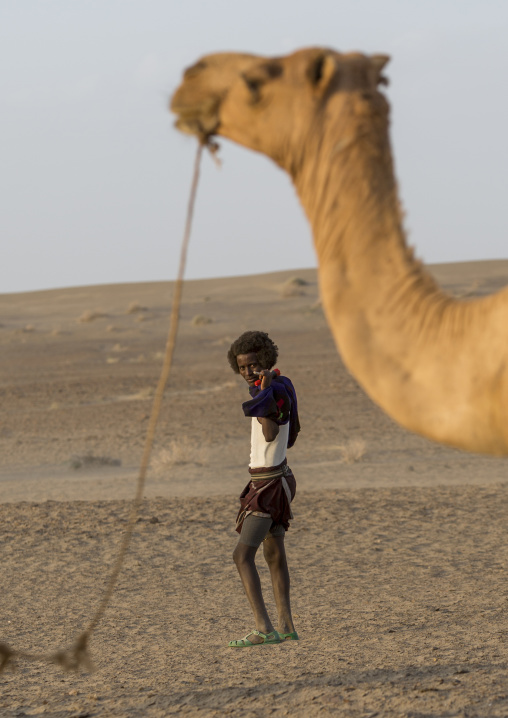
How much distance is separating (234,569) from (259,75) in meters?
6.73

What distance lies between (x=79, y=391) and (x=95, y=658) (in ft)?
69.1

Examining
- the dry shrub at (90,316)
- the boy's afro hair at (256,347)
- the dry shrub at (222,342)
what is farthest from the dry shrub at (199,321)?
the boy's afro hair at (256,347)

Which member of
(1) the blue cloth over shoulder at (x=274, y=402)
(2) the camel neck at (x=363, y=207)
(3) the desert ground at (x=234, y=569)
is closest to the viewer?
(2) the camel neck at (x=363, y=207)

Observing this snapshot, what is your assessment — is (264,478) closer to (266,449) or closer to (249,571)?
(266,449)

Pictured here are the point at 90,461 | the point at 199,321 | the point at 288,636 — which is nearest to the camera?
the point at 288,636

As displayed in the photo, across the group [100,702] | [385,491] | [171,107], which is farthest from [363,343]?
[385,491]

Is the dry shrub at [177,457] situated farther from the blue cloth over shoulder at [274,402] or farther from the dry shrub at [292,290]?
the dry shrub at [292,290]

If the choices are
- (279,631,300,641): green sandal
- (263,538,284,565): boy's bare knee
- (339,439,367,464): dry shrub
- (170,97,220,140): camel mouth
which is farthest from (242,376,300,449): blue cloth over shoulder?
(339,439,367,464): dry shrub

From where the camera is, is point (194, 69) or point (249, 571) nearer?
point (194, 69)

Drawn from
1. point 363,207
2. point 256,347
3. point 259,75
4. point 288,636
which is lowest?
point 288,636

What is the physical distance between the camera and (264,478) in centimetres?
643

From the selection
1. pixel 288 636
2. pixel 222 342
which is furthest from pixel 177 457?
pixel 222 342

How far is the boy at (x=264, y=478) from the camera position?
6340 millimetres

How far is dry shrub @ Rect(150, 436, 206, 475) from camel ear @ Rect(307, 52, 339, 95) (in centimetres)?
1318
